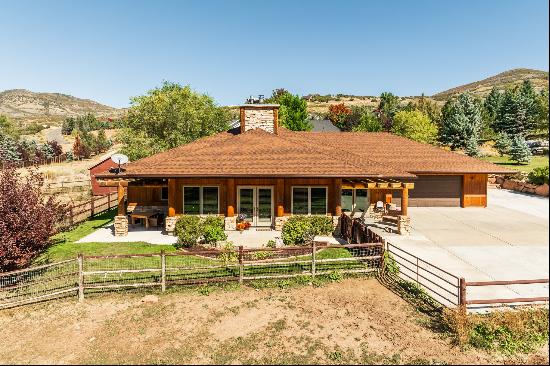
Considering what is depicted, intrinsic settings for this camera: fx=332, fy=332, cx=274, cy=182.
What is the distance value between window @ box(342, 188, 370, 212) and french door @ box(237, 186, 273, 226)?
17.5ft

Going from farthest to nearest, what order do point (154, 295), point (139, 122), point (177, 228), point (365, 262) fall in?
point (139, 122), point (177, 228), point (365, 262), point (154, 295)

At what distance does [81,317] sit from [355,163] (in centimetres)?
1387

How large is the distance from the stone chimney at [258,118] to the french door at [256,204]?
6040 mm

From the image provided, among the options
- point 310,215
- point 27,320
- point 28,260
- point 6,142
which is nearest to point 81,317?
point 27,320

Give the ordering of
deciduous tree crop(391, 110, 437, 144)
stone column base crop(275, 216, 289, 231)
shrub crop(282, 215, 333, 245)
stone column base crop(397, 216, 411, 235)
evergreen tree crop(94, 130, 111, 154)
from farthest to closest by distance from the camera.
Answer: evergreen tree crop(94, 130, 111, 154), deciduous tree crop(391, 110, 437, 144), stone column base crop(275, 216, 289, 231), stone column base crop(397, 216, 411, 235), shrub crop(282, 215, 333, 245)

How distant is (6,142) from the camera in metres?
57.2

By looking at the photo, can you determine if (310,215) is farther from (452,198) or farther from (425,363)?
(452,198)

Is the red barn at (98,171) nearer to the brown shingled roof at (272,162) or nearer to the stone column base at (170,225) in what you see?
the brown shingled roof at (272,162)

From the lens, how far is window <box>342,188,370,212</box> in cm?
2050

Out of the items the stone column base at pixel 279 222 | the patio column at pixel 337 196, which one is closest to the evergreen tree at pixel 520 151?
the patio column at pixel 337 196

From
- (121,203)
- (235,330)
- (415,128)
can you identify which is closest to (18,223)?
(121,203)

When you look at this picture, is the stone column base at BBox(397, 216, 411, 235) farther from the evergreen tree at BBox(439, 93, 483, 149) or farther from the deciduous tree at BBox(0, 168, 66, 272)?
the evergreen tree at BBox(439, 93, 483, 149)

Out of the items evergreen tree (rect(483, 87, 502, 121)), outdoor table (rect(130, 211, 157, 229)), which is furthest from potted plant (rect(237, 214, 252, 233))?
evergreen tree (rect(483, 87, 502, 121))

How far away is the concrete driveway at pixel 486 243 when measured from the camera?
11.1m
